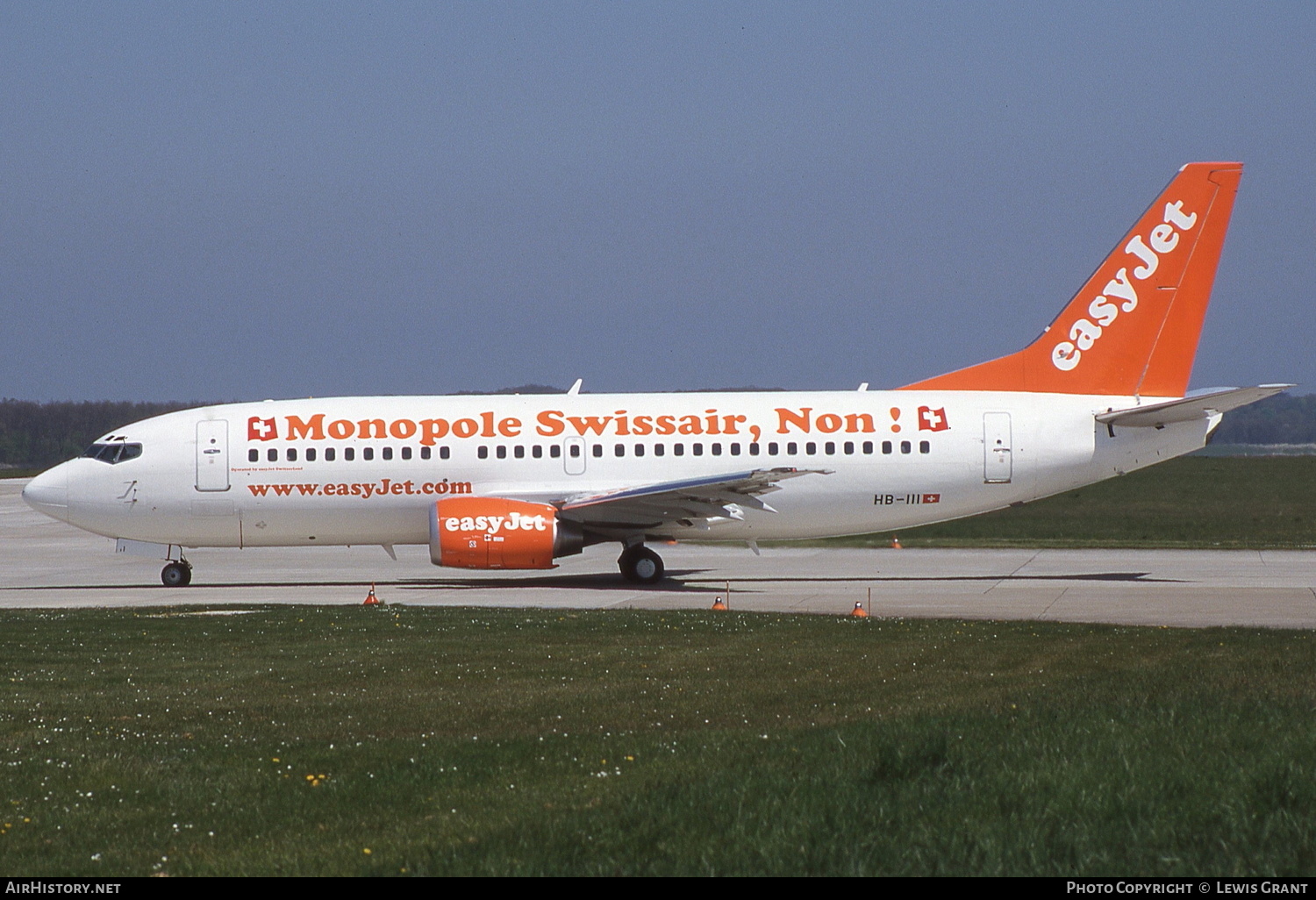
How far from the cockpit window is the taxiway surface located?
8.53 ft

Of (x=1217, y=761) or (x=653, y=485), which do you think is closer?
(x=1217, y=761)

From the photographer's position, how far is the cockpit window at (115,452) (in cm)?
2738

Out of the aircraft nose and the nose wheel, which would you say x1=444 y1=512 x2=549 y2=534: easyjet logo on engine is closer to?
the nose wheel

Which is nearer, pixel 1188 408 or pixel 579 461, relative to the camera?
pixel 1188 408

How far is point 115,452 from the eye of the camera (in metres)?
27.5

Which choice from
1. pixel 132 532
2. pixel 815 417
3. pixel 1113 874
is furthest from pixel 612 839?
pixel 132 532

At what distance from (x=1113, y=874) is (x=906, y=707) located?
16.1ft

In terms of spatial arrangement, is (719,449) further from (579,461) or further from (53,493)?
(53,493)

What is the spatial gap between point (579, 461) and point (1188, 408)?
1164cm

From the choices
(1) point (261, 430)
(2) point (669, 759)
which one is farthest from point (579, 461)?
(2) point (669, 759)

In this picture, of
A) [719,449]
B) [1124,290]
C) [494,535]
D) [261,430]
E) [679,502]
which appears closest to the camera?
[494,535]

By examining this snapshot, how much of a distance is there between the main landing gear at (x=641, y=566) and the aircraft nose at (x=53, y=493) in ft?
36.6

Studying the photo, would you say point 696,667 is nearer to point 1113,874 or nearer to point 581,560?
point 1113,874

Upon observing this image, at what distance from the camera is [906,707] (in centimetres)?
1143
